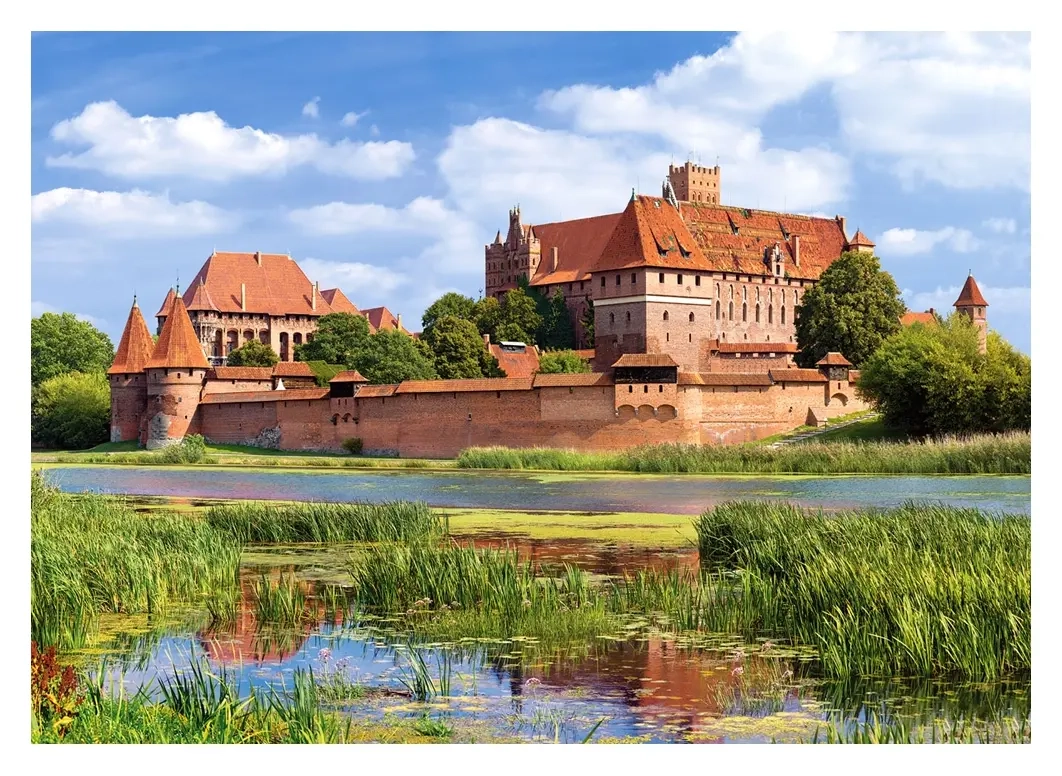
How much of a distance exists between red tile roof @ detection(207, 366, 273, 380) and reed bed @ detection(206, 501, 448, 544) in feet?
101

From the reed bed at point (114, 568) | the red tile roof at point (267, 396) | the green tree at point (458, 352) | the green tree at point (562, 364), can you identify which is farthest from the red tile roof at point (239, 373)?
the reed bed at point (114, 568)

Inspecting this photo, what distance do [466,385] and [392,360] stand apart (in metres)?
10.2

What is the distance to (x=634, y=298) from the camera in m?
42.6

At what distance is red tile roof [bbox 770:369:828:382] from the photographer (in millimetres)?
38969

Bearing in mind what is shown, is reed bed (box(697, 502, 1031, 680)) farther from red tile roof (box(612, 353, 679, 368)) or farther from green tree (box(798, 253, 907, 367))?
green tree (box(798, 253, 907, 367))

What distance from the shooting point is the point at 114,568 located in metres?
11.4

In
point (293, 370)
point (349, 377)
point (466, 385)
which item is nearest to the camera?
point (466, 385)

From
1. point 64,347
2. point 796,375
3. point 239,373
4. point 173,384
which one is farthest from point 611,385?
point 64,347

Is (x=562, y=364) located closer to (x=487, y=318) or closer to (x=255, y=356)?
(x=487, y=318)

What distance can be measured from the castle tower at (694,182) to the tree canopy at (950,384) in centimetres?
5423

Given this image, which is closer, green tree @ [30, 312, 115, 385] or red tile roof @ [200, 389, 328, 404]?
red tile roof @ [200, 389, 328, 404]

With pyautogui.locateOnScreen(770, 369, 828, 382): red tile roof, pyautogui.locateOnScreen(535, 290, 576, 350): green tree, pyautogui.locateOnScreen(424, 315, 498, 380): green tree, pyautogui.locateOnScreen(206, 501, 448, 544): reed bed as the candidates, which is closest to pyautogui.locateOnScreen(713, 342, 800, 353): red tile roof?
pyautogui.locateOnScreen(424, 315, 498, 380): green tree

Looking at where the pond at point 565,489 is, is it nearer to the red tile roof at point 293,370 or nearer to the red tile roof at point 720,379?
the red tile roof at point 720,379
